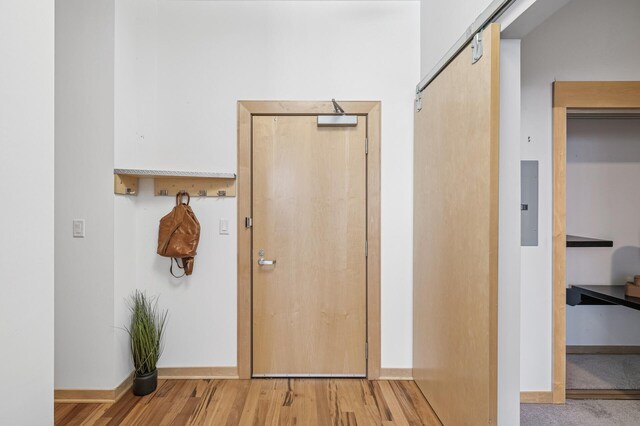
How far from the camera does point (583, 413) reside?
197 centimetres

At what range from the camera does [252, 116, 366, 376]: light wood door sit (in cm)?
236

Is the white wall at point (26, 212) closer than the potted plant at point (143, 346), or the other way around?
the white wall at point (26, 212)

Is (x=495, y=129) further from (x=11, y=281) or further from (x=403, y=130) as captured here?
→ (x=11, y=281)

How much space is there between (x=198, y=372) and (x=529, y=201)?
258cm

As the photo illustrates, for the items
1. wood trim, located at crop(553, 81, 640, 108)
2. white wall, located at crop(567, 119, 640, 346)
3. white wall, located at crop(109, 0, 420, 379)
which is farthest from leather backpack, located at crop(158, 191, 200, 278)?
white wall, located at crop(567, 119, 640, 346)

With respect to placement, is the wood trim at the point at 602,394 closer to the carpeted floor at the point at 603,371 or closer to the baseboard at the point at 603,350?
the carpeted floor at the point at 603,371

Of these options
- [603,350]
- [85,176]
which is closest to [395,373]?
[603,350]

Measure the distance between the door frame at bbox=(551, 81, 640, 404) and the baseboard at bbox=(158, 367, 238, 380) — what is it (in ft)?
7.20

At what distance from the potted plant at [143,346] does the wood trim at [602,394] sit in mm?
2835

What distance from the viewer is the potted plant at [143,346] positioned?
213 cm

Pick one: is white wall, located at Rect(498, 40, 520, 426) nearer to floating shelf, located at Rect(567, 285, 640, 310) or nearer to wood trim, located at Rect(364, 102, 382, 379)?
wood trim, located at Rect(364, 102, 382, 379)

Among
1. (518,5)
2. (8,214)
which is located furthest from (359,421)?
(518,5)

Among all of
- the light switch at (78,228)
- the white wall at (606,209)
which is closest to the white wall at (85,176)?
the light switch at (78,228)

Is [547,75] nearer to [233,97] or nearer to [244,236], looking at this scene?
[233,97]
